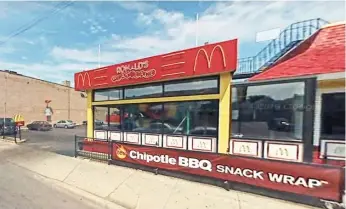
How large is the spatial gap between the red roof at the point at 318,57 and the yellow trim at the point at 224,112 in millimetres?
750

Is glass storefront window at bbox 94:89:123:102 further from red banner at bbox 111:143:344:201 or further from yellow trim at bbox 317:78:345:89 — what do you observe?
yellow trim at bbox 317:78:345:89

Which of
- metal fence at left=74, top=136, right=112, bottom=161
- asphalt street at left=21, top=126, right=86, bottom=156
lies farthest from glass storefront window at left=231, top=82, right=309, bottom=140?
asphalt street at left=21, top=126, right=86, bottom=156

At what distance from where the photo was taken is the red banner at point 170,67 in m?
8.59

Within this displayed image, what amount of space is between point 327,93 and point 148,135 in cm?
661

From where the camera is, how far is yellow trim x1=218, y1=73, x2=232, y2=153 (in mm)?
8531

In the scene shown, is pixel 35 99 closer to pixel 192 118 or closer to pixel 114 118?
pixel 114 118

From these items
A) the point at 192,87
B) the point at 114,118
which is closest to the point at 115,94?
the point at 114,118

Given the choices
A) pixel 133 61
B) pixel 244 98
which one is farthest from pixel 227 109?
pixel 133 61

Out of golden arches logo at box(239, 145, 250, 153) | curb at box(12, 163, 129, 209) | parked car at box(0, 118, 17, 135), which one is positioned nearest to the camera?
curb at box(12, 163, 129, 209)

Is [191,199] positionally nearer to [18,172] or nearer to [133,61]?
[133,61]

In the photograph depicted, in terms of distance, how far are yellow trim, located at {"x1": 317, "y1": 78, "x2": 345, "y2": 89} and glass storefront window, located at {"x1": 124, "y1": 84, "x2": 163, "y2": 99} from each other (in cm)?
558

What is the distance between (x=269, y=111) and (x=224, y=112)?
53.0 inches

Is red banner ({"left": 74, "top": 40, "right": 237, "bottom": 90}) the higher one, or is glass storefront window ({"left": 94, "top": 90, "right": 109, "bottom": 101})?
red banner ({"left": 74, "top": 40, "right": 237, "bottom": 90})

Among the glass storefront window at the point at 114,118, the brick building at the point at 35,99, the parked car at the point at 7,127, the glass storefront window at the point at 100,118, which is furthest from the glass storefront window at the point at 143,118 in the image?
the brick building at the point at 35,99
